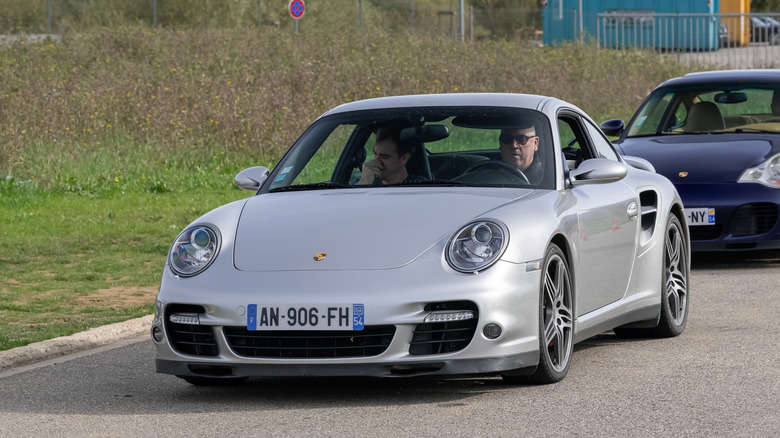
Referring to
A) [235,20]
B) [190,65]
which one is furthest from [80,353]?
[235,20]

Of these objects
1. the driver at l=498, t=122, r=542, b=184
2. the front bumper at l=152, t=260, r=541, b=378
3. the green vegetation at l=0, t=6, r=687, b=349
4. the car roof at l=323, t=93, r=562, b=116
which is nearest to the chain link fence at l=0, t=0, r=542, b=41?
the green vegetation at l=0, t=6, r=687, b=349

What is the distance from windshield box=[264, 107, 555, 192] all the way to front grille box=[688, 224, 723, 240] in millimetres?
4124

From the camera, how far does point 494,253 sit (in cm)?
629

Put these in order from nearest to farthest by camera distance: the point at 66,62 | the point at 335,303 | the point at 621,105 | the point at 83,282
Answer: the point at 335,303
the point at 83,282
the point at 66,62
the point at 621,105

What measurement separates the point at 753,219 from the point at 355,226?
585 centimetres

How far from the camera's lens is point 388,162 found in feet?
24.4

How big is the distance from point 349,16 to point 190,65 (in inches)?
1112

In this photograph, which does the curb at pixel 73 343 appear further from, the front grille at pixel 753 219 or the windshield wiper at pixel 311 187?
the front grille at pixel 753 219

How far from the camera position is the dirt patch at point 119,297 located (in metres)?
9.91

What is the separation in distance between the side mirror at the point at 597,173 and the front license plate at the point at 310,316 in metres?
1.69

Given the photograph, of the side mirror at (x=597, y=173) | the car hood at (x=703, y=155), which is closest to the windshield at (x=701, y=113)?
the car hood at (x=703, y=155)

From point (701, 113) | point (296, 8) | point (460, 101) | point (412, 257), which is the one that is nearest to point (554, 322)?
point (412, 257)

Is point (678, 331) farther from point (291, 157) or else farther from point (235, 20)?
point (235, 20)

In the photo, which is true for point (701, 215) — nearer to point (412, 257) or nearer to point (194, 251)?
point (412, 257)
